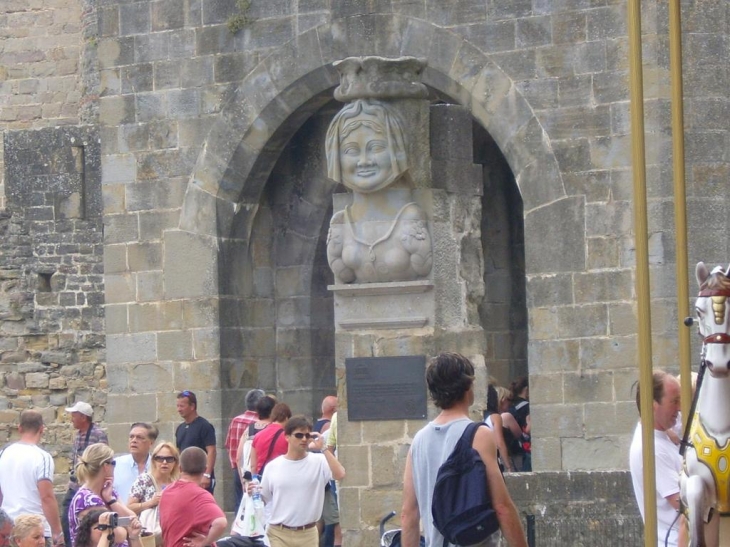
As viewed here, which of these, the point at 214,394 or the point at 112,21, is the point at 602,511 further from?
the point at 112,21

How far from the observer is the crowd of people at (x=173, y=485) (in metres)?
9.57

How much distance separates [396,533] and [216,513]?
197cm

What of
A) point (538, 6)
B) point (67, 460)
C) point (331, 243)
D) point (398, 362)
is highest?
point (538, 6)

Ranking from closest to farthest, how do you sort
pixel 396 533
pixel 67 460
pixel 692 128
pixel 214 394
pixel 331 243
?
1. pixel 396 533
2. pixel 331 243
3. pixel 692 128
4. pixel 214 394
5. pixel 67 460

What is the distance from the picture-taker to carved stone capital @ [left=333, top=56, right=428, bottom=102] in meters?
11.5

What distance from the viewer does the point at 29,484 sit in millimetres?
11148

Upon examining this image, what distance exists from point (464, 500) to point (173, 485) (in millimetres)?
3146

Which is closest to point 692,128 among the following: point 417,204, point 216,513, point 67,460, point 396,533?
point 417,204

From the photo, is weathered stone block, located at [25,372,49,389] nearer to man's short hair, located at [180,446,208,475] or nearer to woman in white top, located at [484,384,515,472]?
woman in white top, located at [484,384,515,472]

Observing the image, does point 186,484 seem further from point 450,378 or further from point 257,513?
point 450,378

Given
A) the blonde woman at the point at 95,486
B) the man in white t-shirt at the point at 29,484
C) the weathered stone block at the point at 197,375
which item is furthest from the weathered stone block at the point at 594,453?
the blonde woman at the point at 95,486

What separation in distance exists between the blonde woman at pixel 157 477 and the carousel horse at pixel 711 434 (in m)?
4.33

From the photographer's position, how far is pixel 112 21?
16.8 metres

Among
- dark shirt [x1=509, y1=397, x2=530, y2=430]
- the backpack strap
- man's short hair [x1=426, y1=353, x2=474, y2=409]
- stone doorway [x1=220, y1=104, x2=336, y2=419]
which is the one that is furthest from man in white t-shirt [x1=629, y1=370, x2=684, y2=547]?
stone doorway [x1=220, y1=104, x2=336, y2=419]
